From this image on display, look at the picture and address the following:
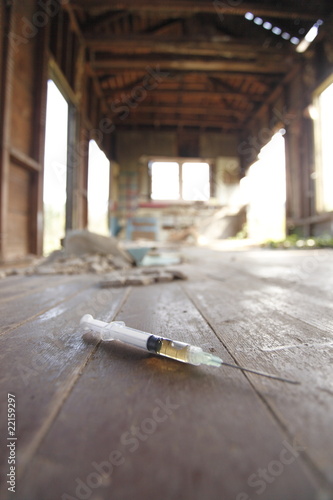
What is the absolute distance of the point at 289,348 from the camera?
520 mm

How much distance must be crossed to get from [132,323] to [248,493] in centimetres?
52

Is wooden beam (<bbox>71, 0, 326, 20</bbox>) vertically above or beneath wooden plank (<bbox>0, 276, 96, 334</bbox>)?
above

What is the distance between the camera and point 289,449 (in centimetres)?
27

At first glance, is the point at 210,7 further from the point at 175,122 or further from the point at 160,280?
the point at 160,280

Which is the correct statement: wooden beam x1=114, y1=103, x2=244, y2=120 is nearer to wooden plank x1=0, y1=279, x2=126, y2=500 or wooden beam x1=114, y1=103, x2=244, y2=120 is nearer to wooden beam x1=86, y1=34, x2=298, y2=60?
wooden beam x1=86, y1=34, x2=298, y2=60

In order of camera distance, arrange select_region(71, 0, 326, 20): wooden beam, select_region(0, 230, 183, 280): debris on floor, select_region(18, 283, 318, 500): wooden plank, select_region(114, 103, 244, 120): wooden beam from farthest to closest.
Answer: select_region(114, 103, 244, 120): wooden beam
select_region(71, 0, 326, 20): wooden beam
select_region(0, 230, 183, 280): debris on floor
select_region(18, 283, 318, 500): wooden plank

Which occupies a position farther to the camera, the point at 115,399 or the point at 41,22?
the point at 41,22

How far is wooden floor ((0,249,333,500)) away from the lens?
0.78ft

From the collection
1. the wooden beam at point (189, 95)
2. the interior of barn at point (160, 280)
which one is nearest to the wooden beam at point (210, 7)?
the interior of barn at point (160, 280)

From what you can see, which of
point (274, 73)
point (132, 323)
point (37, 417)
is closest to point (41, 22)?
point (132, 323)

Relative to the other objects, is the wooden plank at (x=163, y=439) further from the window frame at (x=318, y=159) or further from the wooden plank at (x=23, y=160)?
the window frame at (x=318, y=159)

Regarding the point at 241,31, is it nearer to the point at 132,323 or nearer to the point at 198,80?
the point at 198,80

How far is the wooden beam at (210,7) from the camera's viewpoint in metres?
4.53

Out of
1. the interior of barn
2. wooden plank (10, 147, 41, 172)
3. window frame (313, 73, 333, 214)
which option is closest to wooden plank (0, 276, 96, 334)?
the interior of barn
